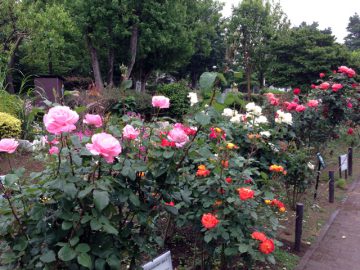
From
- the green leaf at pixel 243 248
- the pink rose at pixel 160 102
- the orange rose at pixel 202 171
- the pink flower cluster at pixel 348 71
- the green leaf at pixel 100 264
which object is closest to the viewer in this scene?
the green leaf at pixel 100 264

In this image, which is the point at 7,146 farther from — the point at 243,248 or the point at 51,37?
the point at 51,37

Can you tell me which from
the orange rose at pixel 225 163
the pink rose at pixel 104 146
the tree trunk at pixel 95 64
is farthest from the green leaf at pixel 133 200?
the tree trunk at pixel 95 64

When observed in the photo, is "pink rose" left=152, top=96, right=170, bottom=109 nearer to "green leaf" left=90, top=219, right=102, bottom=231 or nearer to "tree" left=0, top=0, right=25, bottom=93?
"green leaf" left=90, top=219, right=102, bottom=231

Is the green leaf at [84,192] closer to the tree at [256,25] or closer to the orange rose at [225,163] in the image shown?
the orange rose at [225,163]

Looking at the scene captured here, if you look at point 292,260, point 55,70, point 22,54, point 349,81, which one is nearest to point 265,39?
point 55,70

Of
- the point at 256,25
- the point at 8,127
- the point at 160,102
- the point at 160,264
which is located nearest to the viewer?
the point at 160,102

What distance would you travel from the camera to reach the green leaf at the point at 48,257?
154cm

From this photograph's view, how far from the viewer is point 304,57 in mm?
18047

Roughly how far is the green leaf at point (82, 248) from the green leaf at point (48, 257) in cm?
11

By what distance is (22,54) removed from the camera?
72.8 ft

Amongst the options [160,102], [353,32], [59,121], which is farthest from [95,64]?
[353,32]

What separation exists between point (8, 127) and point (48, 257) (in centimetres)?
554

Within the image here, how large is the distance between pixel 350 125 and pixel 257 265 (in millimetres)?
6751

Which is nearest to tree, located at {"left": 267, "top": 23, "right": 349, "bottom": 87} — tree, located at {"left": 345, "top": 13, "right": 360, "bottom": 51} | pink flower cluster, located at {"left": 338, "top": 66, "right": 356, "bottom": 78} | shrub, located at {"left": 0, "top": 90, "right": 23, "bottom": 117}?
pink flower cluster, located at {"left": 338, "top": 66, "right": 356, "bottom": 78}
